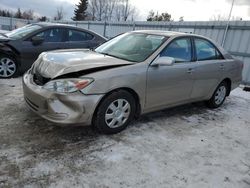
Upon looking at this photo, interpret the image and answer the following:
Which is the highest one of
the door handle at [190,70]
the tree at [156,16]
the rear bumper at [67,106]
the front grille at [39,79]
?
the tree at [156,16]

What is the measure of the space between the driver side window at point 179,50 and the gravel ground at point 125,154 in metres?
1.11

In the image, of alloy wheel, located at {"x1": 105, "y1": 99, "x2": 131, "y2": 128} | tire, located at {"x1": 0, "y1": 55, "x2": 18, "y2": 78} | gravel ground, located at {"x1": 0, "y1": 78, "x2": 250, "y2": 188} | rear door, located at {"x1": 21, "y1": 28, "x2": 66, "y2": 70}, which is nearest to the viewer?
Result: gravel ground, located at {"x1": 0, "y1": 78, "x2": 250, "y2": 188}

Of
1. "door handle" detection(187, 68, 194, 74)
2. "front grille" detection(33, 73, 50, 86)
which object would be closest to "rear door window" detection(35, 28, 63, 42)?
"front grille" detection(33, 73, 50, 86)

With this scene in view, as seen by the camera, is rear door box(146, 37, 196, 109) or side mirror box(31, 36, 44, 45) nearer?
rear door box(146, 37, 196, 109)

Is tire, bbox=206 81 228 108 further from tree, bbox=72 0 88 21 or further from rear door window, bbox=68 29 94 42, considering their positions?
tree, bbox=72 0 88 21

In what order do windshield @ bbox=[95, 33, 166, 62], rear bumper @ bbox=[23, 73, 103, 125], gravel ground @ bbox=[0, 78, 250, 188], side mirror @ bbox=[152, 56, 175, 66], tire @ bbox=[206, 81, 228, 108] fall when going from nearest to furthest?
gravel ground @ bbox=[0, 78, 250, 188], rear bumper @ bbox=[23, 73, 103, 125], side mirror @ bbox=[152, 56, 175, 66], windshield @ bbox=[95, 33, 166, 62], tire @ bbox=[206, 81, 228, 108]

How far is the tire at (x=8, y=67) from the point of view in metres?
5.97

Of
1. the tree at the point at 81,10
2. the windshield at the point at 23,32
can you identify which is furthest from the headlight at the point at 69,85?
the tree at the point at 81,10

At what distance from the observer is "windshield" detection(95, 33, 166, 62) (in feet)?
13.0

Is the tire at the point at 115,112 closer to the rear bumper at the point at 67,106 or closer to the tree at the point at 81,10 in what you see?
the rear bumper at the point at 67,106

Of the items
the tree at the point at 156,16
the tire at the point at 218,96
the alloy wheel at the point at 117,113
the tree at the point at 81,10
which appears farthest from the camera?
the tree at the point at 81,10

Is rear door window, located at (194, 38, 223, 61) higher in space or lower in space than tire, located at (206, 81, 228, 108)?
higher

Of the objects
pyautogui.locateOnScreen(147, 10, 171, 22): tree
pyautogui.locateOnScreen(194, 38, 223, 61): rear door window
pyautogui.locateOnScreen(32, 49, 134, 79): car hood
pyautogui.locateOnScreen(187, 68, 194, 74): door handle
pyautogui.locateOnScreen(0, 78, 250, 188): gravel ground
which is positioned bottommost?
pyautogui.locateOnScreen(0, 78, 250, 188): gravel ground

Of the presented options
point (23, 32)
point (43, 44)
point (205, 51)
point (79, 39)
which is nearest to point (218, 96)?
point (205, 51)
